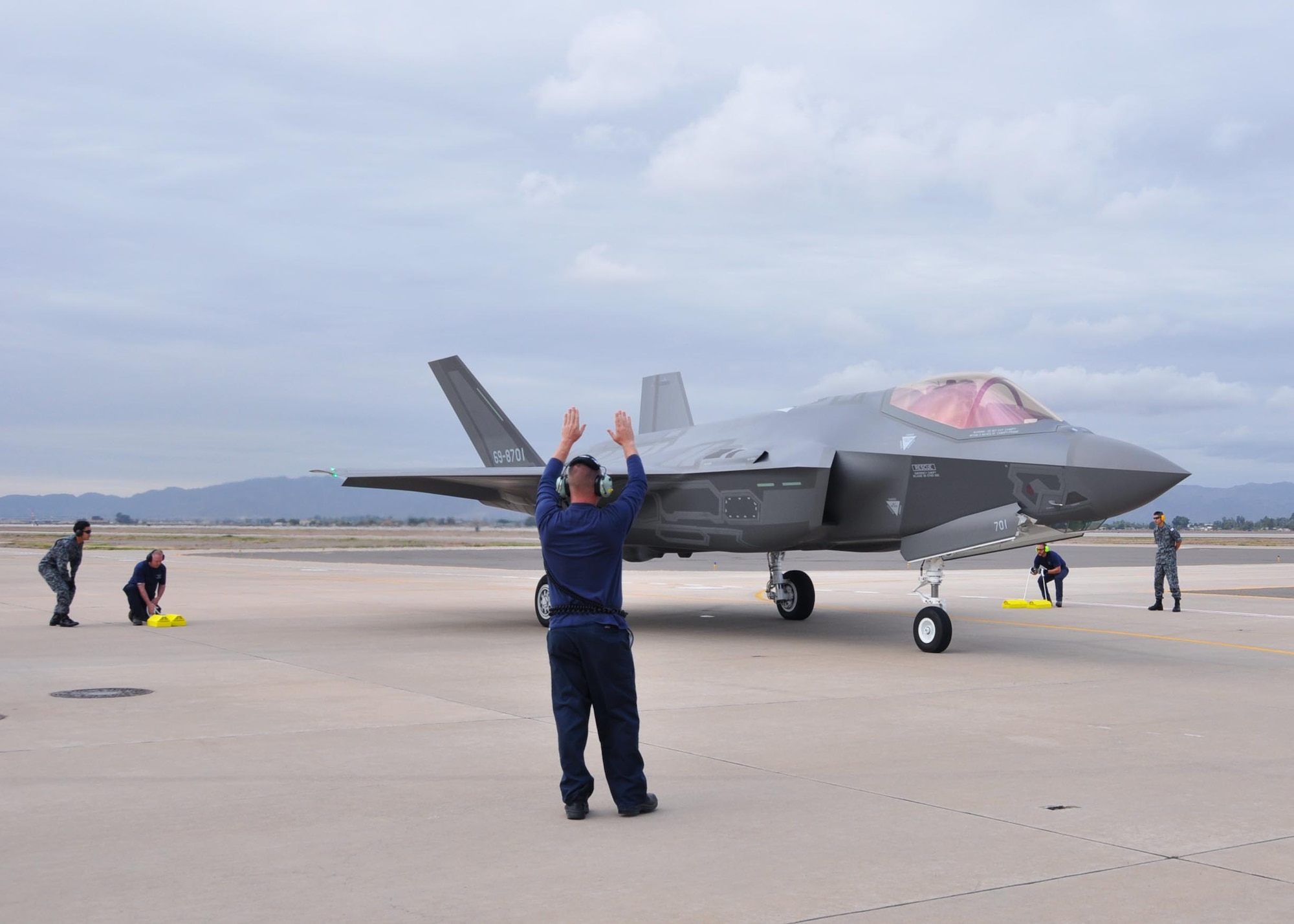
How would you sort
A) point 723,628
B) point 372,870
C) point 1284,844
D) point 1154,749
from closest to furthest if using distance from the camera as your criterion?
point 372,870
point 1284,844
point 1154,749
point 723,628

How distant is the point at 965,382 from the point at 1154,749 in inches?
254

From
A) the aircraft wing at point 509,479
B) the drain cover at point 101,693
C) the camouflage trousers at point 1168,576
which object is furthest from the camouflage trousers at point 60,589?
the camouflage trousers at point 1168,576

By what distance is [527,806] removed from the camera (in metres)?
5.92

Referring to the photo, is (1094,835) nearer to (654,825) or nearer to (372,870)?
(654,825)

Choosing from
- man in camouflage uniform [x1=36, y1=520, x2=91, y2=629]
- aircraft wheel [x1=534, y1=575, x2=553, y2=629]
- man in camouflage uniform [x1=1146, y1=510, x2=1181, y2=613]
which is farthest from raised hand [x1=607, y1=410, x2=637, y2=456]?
man in camouflage uniform [x1=1146, y1=510, x2=1181, y2=613]

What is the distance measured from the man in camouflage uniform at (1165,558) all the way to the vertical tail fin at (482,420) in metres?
10.2

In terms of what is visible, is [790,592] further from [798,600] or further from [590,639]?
[590,639]

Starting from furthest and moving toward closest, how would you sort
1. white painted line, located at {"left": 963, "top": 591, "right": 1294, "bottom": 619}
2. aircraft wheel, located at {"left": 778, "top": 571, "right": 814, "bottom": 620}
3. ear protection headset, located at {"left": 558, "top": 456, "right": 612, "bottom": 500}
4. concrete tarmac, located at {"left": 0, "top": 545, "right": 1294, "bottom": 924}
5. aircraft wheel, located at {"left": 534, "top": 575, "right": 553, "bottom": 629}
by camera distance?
white painted line, located at {"left": 963, "top": 591, "right": 1294, "bottom": 619}
aircraft wheel, located at {"left": 778, "top": 571, "right": 814, "bottom": 620}
aircraft wheel, located at {"left": 534, "top": 575, "right": 553, "bottom": 629}
ear protection headset, located at {"left": 558, "top": 456, "right": 612, "bottom": 500}
concrete tarmac, located at {"left": 0, "top": 545, "right": 1294, "bottom": 924}

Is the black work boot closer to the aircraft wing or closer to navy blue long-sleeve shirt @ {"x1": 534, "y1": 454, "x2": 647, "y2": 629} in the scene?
navy blue long-sleeve shirt @ {"x1": 534, "y1": 454, "x2": 647, "y2": 629}

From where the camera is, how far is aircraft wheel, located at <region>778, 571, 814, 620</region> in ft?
55.7

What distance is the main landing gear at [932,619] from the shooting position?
12688 millimetres

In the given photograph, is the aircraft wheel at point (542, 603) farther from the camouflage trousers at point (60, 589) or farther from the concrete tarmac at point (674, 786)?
the camouflage trousers at point (60, 589)

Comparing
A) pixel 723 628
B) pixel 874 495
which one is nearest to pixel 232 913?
pixel 874 495

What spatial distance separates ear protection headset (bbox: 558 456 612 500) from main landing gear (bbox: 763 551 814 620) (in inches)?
424
